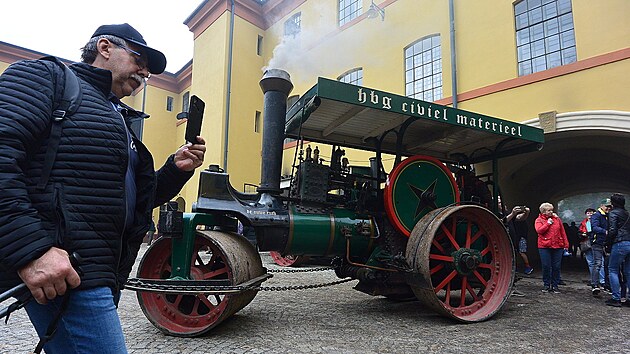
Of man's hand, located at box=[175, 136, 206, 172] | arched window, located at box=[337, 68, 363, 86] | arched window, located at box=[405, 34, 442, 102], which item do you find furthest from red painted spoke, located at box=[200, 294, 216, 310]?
arched window, located at box=[337, 68, 363, 86]

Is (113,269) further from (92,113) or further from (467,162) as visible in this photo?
(467,162)

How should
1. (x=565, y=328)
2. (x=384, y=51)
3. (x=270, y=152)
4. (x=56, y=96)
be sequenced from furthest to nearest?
(x=384, y=51)
(x=270, y=152)
(x=565, y=328)
(x=56, y=96)

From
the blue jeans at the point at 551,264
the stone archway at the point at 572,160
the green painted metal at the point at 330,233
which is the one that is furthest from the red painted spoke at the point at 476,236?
the stone archway at the point at 572,160

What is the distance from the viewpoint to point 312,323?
Answer: 3932 millimetres

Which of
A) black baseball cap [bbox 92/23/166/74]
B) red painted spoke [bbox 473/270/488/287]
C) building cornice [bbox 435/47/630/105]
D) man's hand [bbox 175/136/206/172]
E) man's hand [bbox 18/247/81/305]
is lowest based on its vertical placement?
red painted spoke [bbox 473/270/488/287]

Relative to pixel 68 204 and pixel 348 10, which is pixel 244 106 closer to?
pixel 348 10

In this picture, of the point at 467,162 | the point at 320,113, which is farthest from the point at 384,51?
the point at 320,113

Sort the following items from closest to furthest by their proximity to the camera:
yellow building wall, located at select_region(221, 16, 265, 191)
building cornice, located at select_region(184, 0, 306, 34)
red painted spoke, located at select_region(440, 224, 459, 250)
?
1. red painted spoke, located at select_region(440, 224, 459, 250)
2. yellow building wall, located at select_region(221, 16, 265, 191)
3. building cornice, located at select_region(184, 0, 306, 34)

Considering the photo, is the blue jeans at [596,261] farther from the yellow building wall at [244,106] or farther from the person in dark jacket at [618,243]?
the yellow building wall at [244,106]

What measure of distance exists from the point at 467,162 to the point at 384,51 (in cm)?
616

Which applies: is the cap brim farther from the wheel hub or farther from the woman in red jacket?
the woman in red jacket

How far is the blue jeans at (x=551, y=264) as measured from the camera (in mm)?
6246

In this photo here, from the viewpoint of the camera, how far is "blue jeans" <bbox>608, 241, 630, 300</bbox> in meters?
5.06

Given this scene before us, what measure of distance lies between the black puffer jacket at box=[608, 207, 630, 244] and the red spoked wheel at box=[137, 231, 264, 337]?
433 centimetres
